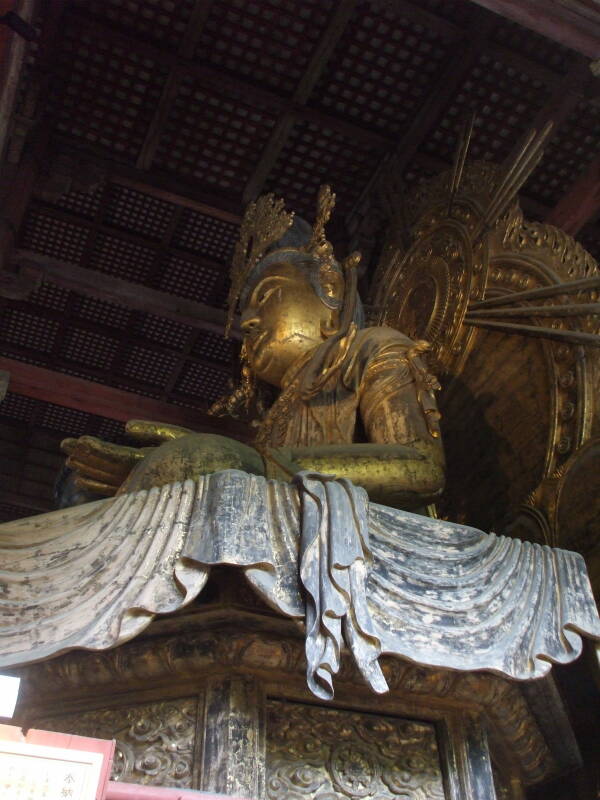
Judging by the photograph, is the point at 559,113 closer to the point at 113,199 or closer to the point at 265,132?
the point at 265,132

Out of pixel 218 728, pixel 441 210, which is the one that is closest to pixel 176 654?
pixel 218 728

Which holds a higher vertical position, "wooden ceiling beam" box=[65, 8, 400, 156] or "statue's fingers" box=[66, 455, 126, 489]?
"wooden ceiling beam" box=[65, 8, 400, 156]

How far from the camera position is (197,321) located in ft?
17.0

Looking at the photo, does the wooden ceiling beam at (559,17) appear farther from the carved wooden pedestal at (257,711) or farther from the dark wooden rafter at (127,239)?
the carved wooden pedestal at (257,711)

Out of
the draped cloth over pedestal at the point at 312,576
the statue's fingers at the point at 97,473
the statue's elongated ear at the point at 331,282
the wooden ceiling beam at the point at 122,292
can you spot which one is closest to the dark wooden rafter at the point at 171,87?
the wooden ceiling beam at the point at 122,292

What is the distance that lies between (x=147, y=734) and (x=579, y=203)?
3280 mm

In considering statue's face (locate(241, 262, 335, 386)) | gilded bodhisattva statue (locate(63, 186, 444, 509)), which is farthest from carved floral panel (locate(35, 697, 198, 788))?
statue's face (locate(241, 262, 335, 386))

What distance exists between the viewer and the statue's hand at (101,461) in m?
3.07

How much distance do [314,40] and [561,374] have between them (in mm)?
1887

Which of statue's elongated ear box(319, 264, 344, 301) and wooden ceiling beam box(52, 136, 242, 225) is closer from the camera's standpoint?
statue's elongated ear box(319, 264, 344, 301)

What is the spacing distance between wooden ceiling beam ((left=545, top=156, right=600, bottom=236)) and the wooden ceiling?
5cm

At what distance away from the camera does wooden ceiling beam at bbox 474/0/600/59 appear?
139 inches

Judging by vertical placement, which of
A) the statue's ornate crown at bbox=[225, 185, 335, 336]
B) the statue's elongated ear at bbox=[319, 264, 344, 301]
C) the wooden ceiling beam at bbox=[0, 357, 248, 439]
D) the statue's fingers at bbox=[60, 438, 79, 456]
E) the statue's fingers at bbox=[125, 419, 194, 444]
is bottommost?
the statue's fingers at bbox=[60, 438, 79, 456]

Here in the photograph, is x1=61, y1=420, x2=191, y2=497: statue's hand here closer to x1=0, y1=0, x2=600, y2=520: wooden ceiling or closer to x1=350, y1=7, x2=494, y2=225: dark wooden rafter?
x1=0, y1=0, x2=600, y2=520: wooden ceiling
